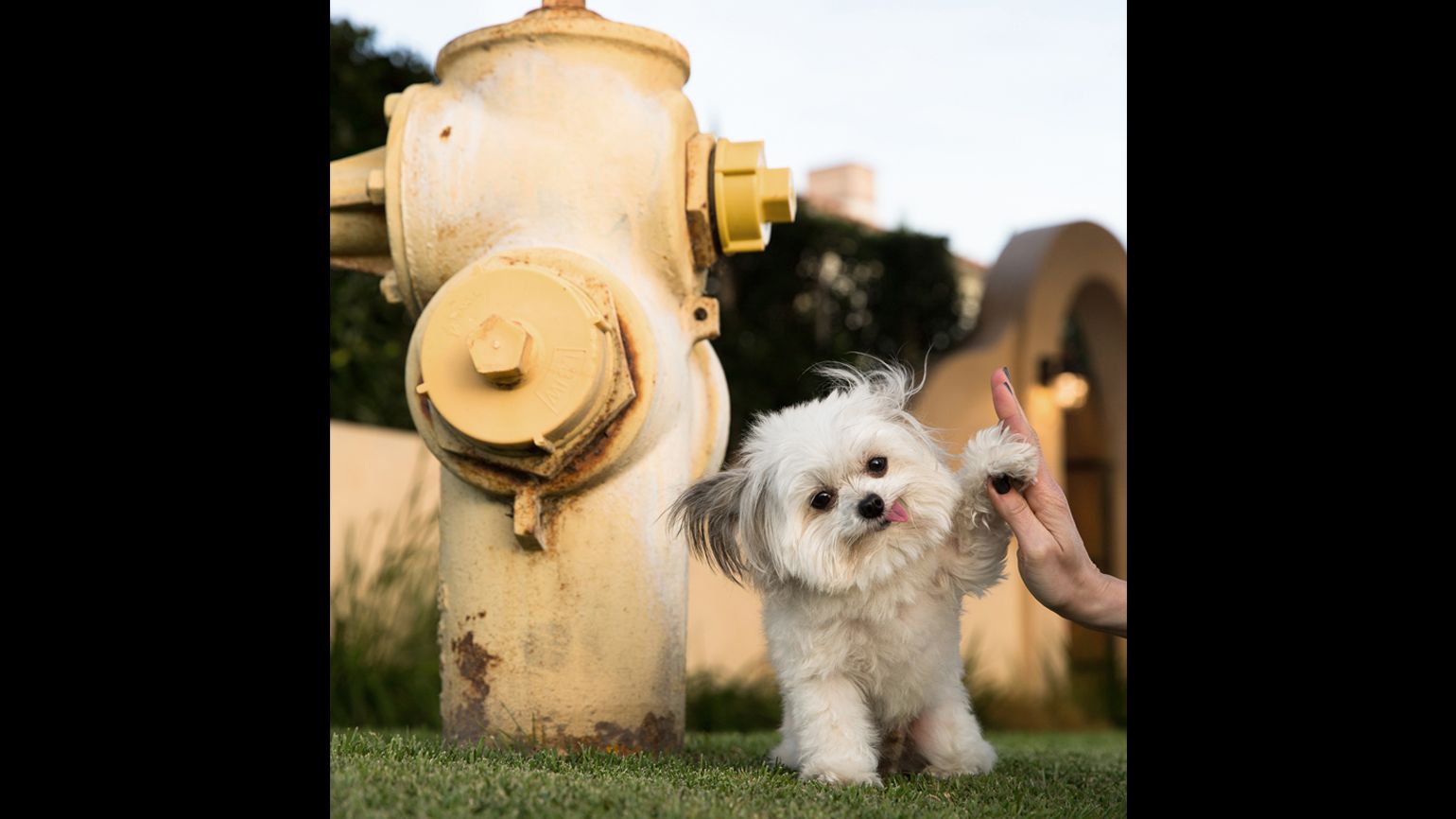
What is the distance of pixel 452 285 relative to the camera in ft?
9.11

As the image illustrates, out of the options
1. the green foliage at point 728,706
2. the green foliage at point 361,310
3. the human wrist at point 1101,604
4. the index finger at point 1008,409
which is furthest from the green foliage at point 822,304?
the human wrist at point 1101,604

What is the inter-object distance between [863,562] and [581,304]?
2.75ft

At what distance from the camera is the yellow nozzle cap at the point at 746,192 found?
3025 mm

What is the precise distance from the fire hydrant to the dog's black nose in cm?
63

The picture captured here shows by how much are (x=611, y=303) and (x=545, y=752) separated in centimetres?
101

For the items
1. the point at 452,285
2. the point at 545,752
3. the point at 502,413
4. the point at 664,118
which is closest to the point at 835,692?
the point at 545,752

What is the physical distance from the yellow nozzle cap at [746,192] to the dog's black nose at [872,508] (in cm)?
88

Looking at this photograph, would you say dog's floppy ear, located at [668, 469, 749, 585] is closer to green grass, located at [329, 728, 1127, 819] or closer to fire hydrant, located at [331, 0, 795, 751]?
fire hydrant, located at [331, 0, 795, 751]

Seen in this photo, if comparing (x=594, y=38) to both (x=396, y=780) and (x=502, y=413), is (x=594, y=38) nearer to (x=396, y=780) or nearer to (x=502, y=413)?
(x=502, y=413)

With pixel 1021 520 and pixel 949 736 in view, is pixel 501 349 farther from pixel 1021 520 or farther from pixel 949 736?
pixel 949 736

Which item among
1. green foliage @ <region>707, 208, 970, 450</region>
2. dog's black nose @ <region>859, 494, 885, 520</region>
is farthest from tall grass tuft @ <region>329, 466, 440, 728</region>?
dog's black nose @ <region>859, 494, 885, 520</region>

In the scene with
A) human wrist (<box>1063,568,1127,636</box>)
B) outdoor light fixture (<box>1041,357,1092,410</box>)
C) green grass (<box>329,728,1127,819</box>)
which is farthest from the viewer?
outdoor light fixture (<box>1041,357,1092,410</box>)

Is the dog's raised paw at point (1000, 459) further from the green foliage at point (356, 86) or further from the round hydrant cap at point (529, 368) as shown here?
the green foliage at point (356, 86)

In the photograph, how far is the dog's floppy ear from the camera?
8.92ft
